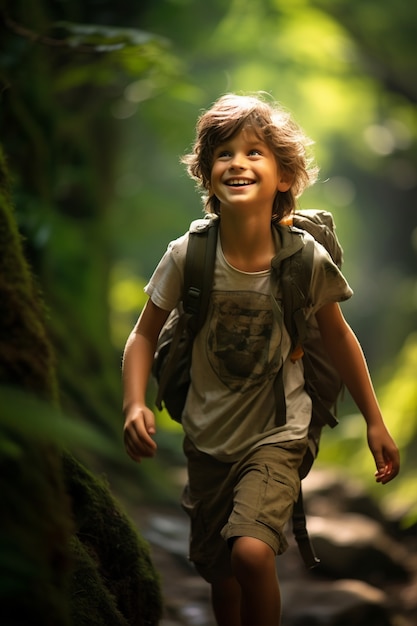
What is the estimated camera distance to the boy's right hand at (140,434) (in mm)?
2783

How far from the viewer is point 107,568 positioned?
3195mm

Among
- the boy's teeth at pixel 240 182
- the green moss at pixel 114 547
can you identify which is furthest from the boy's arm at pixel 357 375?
the green moss at pixel 114 547

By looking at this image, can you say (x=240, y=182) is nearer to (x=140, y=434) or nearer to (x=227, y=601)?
(x=140, y=434)

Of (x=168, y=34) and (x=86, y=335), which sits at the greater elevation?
(x=168, y=34)

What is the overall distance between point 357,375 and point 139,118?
9.11 metres

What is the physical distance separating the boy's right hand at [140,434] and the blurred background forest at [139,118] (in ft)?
0.27

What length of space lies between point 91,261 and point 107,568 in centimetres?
532

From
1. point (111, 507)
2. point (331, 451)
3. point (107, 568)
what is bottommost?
point (331, 451)

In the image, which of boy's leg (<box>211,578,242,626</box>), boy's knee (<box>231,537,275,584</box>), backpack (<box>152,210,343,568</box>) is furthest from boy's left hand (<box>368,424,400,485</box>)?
boy's leg (<box>211,578,242,626</box>)

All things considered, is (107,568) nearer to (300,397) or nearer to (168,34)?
(300,397)

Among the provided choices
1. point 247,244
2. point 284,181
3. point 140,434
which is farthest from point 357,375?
point 140,434

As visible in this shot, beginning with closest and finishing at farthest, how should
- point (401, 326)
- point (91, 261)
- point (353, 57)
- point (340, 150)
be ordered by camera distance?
point (91, 261)
point (353, 57)
point (401, 326)
point (340, 150)

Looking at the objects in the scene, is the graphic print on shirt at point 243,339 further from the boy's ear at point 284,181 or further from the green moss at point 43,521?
the green moss at point 43,521

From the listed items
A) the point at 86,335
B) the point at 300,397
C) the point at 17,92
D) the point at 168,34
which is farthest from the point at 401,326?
the point at 300,397
